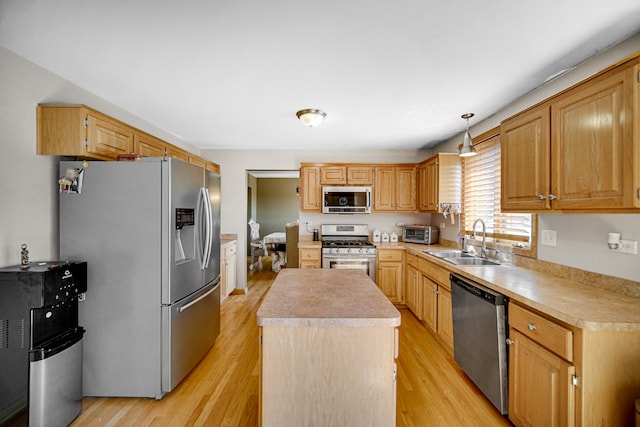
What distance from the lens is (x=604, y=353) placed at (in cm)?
128

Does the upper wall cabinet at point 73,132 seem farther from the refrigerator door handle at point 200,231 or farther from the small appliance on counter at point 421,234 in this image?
the small appliance on counter at point 421,234

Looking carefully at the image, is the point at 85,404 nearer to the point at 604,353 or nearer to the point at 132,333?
the point at 132,333

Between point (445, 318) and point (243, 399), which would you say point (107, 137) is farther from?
point (445, 318)

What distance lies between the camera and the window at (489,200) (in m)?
2.53

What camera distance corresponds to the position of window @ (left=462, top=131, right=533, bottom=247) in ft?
8.30

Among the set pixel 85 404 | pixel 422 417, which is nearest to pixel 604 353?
pixel 422 417

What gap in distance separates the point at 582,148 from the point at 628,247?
67 centimetres

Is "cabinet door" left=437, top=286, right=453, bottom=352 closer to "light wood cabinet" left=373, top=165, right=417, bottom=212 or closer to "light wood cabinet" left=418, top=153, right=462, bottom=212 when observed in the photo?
"light wood cabinet" left=418, top=153, right=462, bottom=212

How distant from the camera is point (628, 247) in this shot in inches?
63.3

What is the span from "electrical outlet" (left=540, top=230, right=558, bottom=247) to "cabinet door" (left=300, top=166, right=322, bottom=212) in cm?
281

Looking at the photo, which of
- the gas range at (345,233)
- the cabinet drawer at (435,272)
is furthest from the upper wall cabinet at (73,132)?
the cabinet drawer at (435,272)

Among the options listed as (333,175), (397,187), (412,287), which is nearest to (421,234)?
(397,187)

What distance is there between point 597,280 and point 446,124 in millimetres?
2127

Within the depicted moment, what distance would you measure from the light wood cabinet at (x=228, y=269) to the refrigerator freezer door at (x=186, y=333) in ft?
3.75
